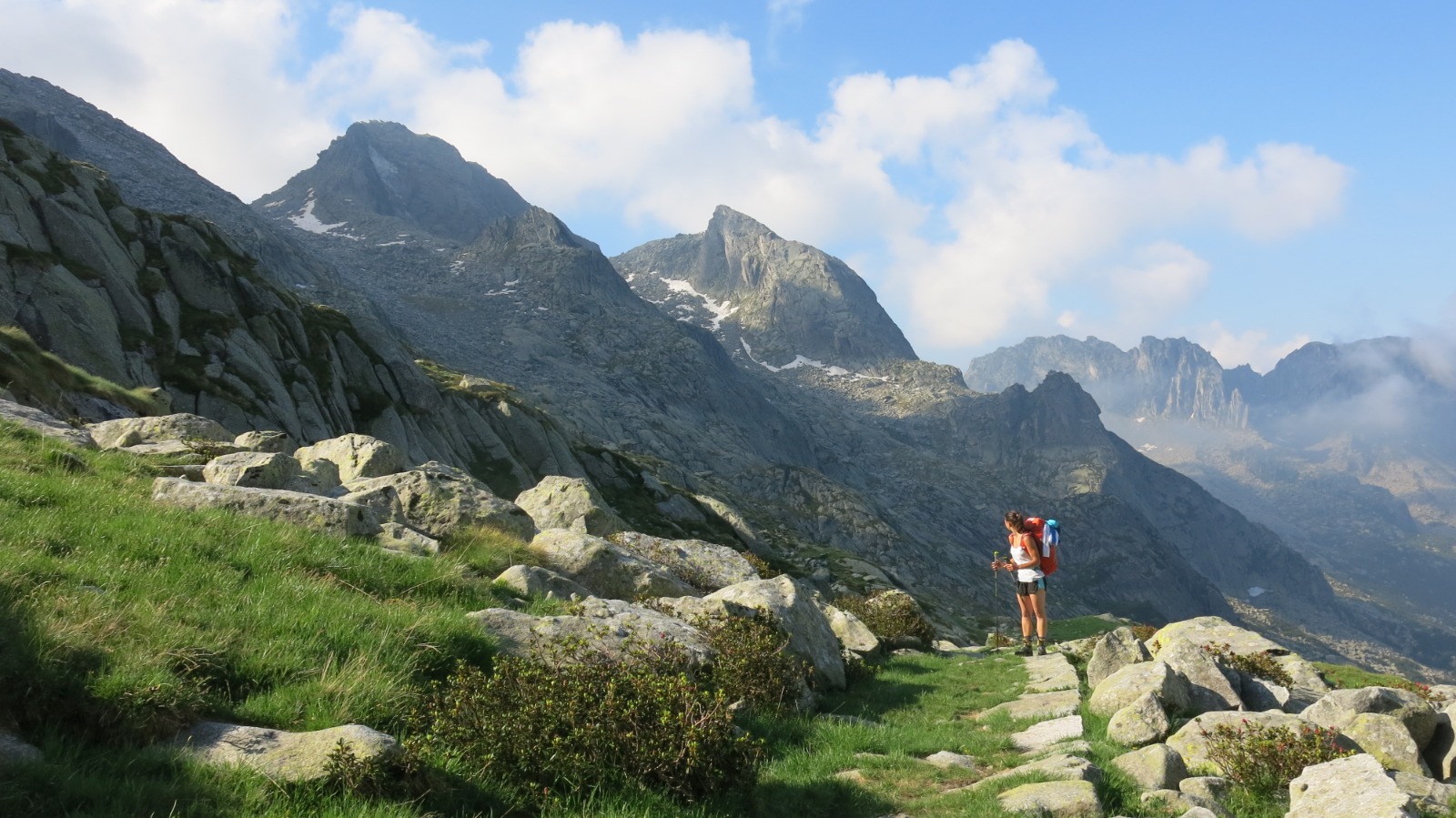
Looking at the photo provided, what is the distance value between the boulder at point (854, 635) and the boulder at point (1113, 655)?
5.91 metres

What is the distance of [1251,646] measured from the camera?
22.3 m

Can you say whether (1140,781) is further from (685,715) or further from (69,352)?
(69,352)

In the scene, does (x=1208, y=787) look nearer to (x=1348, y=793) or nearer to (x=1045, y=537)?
(x=1348, y=793)

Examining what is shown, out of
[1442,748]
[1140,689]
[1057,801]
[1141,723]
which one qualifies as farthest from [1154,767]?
[1442,748]

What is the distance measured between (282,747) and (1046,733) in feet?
36.6

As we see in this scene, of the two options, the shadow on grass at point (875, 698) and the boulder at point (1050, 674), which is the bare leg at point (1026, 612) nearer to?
the boulder at point (1050, 674)

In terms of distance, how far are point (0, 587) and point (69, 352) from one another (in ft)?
152

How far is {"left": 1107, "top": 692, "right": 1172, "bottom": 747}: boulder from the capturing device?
1162cm

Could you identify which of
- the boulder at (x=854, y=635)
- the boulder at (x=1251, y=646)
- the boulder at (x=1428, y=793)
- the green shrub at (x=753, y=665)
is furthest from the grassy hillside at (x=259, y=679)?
the boulder at (x=1251, y=646)

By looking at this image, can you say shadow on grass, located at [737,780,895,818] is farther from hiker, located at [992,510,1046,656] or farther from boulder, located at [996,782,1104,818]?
hiker, located at [992,510,1046,656]

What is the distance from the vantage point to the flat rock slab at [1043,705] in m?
14.1

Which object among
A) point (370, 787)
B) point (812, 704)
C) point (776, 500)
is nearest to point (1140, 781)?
point (812, 704)

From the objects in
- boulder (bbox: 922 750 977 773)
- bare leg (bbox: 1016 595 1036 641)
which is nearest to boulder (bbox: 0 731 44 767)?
boulder (bbox: 922 750 977 773)

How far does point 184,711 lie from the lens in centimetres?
658
